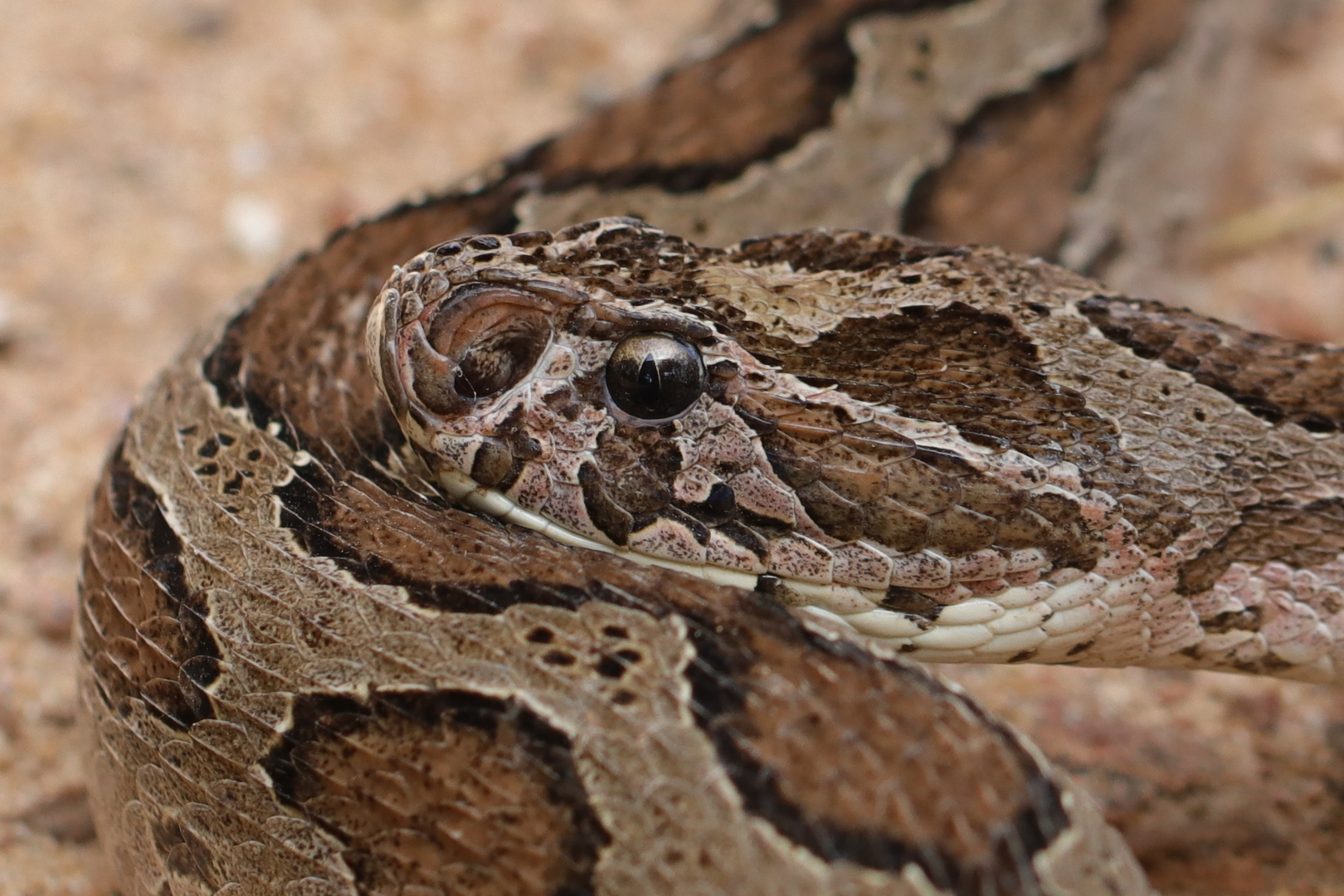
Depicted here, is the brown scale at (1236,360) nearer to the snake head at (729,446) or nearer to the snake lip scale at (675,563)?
the snake lip scale at (675,563)

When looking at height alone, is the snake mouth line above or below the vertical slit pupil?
below

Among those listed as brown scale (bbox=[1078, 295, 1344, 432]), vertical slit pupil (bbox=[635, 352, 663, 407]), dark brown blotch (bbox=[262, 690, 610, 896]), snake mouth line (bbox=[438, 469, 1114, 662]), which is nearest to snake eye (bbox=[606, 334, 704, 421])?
vertical slit pupil (bbox=[635, 352, 663, 407])

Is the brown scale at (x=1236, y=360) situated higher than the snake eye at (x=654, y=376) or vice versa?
the brown scale at (x=1236, y=360)

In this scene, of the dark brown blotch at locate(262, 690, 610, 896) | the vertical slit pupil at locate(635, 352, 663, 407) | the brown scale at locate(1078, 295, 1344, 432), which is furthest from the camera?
the brown scale at locate(1078, 295, 1344, 432)

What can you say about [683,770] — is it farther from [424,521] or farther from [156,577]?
[156,577]

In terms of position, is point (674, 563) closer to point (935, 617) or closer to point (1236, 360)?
point (935, 617)

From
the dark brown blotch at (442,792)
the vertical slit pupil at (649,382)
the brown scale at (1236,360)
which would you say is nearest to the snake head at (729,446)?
the vertical slit pupil at (649,382)

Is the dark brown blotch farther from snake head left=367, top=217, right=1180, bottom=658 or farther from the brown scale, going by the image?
the brown scale
